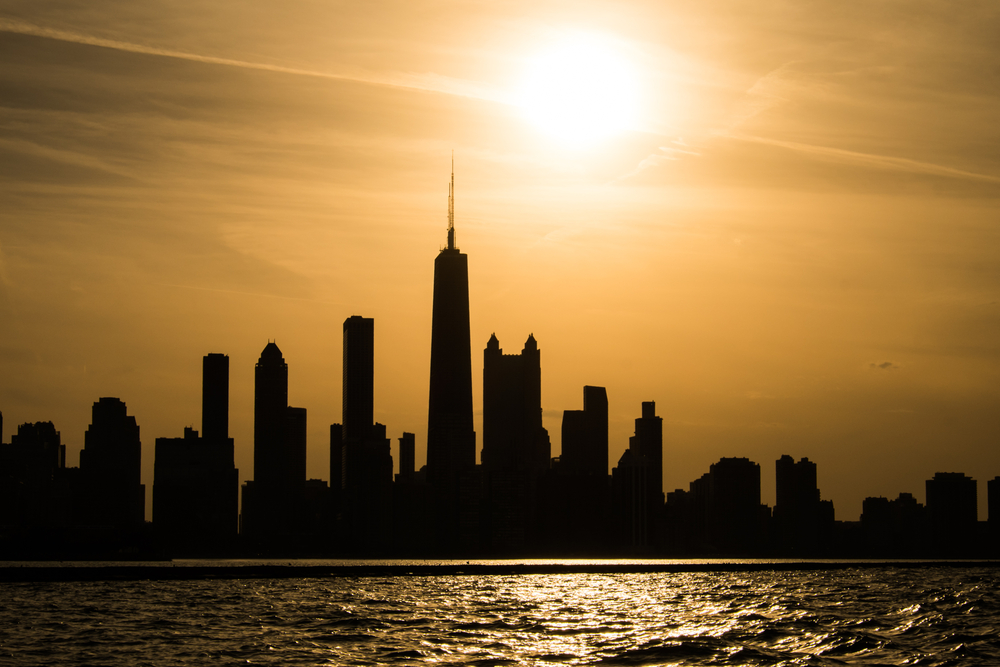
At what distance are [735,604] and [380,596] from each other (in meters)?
54.7

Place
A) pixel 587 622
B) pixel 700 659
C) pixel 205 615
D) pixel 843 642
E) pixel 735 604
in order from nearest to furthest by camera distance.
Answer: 1. pixel 700 659
2. pixel 843 642
3. pixel 587 622
4. pixel 205 615
5. pixel 735 604

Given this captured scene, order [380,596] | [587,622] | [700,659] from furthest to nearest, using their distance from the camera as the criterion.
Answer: [380,596]
[587,622]
[700,659]

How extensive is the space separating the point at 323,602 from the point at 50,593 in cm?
5603

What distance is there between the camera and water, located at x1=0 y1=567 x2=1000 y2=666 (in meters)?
81.1

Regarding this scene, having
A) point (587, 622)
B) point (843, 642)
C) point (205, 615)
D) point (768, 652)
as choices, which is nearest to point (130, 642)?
point (205, 615)

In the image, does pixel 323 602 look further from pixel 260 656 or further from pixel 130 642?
pixel 260 656

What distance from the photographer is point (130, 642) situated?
91.9m

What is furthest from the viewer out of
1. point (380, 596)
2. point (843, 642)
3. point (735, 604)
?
point (380, 596)

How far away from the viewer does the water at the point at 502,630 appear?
266 feet

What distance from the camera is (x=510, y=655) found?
80.8m

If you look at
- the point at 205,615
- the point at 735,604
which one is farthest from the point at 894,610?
the point at 205,615

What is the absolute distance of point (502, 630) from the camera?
100562 millimetres

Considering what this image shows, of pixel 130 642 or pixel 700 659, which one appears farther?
pixel 130 642

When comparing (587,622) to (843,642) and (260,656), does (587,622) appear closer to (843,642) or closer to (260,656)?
(843,642)
